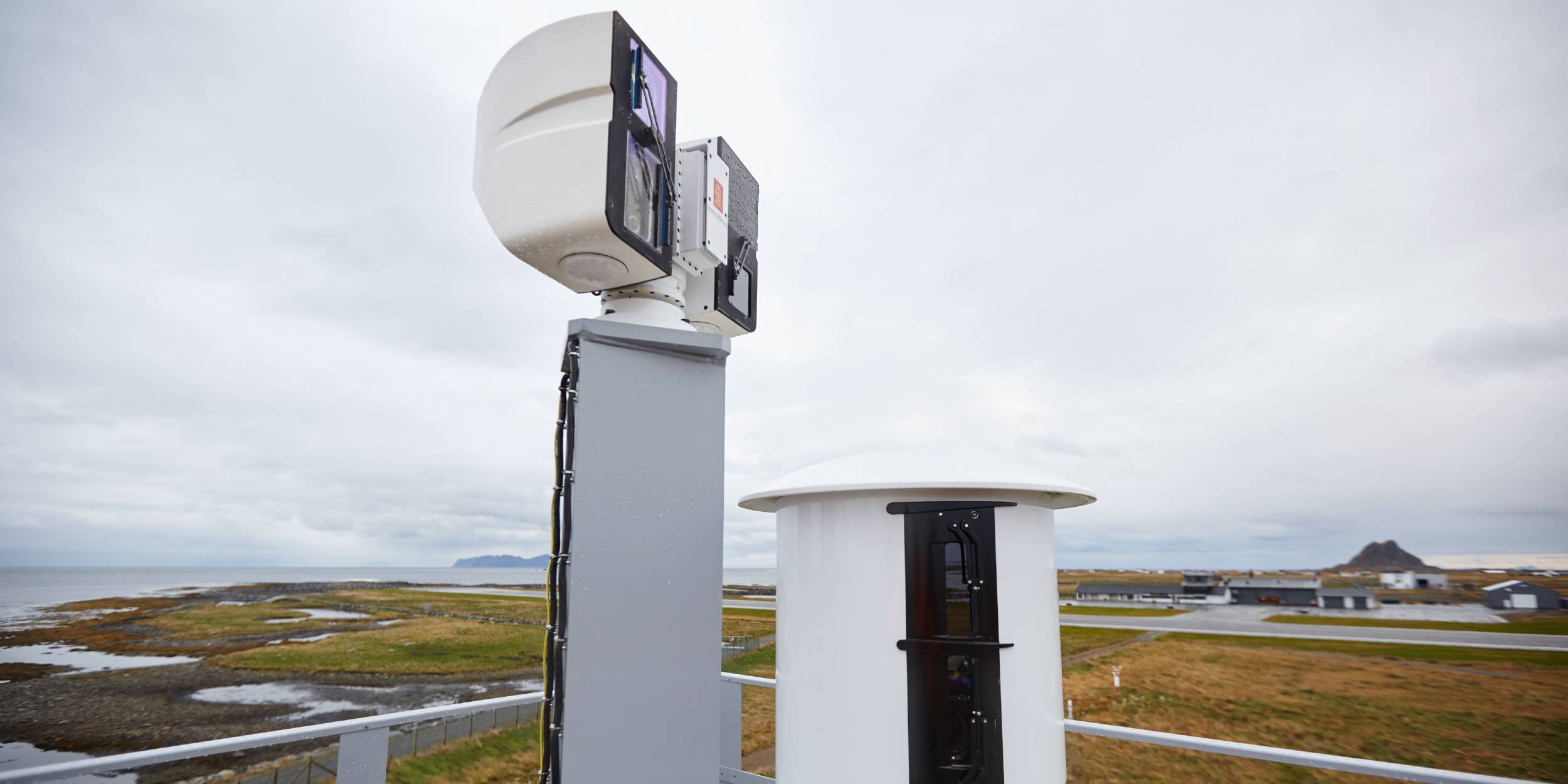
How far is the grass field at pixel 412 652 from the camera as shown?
185ft

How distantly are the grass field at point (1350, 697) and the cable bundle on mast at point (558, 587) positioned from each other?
42186 millimetres

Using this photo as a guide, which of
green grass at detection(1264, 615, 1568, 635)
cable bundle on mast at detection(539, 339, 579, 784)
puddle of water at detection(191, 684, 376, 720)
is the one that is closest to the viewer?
cable bundle on mast at detection(539, 339, 579, 784)

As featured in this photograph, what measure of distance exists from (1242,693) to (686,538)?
2364 inches

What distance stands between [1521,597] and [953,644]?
90.9m

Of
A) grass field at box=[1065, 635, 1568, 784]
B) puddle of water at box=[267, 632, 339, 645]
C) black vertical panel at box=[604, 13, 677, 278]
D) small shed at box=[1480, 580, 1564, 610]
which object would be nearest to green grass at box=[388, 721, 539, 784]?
black vertical panel at box=[604, 13, 677, 278]

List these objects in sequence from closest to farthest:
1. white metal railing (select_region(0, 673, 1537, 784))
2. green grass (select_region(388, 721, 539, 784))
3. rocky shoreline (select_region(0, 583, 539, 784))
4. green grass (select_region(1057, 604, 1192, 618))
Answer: white metal railing (select_region(0, 673, 1537, 784)) → green grass (select_region(388, 721, 539, 784)) → rocky shoreline (select_region(0, 583, 539, 784)) → green grass (select_region(1057, 604, 1192, 618))

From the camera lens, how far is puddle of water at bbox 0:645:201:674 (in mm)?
58438

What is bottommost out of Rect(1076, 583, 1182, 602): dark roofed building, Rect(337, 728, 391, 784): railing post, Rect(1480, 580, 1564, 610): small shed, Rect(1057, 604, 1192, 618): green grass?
Rect(1057, 604, 1192, 618): green grass

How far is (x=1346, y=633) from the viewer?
60.6 m

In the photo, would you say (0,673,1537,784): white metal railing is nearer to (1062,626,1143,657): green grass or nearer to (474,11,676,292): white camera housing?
(474,11,676,292): white camera housing

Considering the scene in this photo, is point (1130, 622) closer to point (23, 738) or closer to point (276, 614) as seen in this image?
point (23, 738)

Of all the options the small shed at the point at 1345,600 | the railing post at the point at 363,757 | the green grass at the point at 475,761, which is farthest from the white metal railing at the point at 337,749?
the small shed at the point at 1345,600

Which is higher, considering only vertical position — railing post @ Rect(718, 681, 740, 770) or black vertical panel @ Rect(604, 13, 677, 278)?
black vertical panel @ Rect(604, 13, 677, 278)

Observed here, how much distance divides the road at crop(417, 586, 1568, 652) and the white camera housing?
2424 inches
